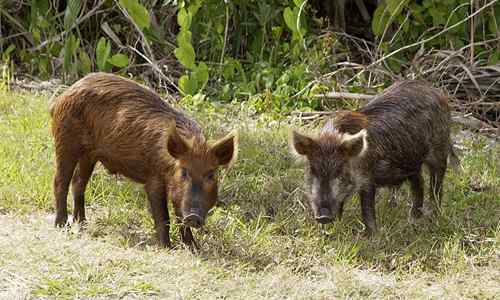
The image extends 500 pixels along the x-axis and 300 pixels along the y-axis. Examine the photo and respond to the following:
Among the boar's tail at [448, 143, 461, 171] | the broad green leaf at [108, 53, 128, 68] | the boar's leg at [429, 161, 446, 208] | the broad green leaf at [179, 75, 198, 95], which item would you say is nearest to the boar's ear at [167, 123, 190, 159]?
the boar's leg at [429, 161, 446, 208]

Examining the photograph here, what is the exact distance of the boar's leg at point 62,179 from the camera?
6.73 meters

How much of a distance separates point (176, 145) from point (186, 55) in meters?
3.04

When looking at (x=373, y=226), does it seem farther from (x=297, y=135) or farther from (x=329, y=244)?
(x=297, y=135)

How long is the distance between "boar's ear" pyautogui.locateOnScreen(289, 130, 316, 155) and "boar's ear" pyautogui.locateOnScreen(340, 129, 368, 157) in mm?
203

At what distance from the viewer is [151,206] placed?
6480 millimetres

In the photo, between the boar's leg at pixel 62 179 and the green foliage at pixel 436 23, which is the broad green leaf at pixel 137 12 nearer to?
the green foliage at pixel 436 23

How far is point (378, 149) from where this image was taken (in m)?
6.89

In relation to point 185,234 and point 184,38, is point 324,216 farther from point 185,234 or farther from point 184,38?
point 184,38

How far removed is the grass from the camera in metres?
5.65

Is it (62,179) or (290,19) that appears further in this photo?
(290,19)

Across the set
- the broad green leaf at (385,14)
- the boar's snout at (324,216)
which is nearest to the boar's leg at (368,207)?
the boar's snout at (324,216)

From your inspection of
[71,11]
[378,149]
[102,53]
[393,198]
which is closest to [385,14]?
[393,198]

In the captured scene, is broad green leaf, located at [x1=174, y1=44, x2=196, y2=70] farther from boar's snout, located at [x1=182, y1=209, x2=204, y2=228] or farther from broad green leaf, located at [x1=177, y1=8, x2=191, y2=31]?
boar's snout, located at [x1=182, y1=209, x2=204, y2=228]

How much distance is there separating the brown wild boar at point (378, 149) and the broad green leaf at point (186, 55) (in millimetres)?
2434
